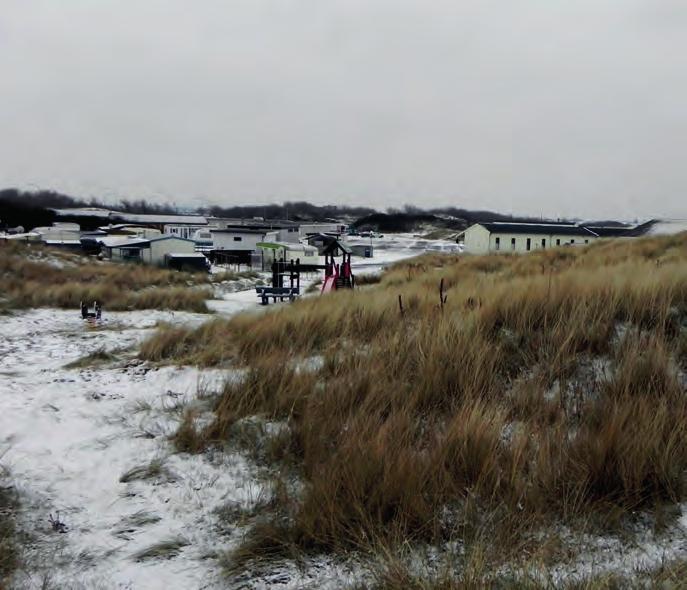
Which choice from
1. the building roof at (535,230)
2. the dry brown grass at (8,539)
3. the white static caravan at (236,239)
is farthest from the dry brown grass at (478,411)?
the building roof at (535,230)

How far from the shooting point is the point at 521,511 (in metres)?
2.57

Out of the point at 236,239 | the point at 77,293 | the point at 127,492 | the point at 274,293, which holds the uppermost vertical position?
the point at 236,239

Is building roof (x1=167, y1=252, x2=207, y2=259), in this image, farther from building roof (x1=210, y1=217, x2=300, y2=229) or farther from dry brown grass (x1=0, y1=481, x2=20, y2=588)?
dry brown grass (x1=0, y1=481, x2=20, y2=588)

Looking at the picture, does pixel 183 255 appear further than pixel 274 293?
Yes

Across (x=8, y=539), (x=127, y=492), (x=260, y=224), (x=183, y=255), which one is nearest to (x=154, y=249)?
(x=183, y=255)

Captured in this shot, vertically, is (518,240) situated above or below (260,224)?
below

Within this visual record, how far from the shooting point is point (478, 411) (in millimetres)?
3373

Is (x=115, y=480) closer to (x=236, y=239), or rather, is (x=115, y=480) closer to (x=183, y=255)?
(x=183, y=255)

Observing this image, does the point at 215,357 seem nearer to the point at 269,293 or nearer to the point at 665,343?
the point at 665,343

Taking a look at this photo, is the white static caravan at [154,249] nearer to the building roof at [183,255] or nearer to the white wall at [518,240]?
the building roof at [183,255]

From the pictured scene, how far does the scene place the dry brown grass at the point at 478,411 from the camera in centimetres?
259

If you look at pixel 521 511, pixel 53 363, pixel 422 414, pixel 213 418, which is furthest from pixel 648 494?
pixel 53 363

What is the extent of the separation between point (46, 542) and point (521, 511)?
2.71 meters

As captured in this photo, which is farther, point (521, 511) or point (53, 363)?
point (53, 363)
